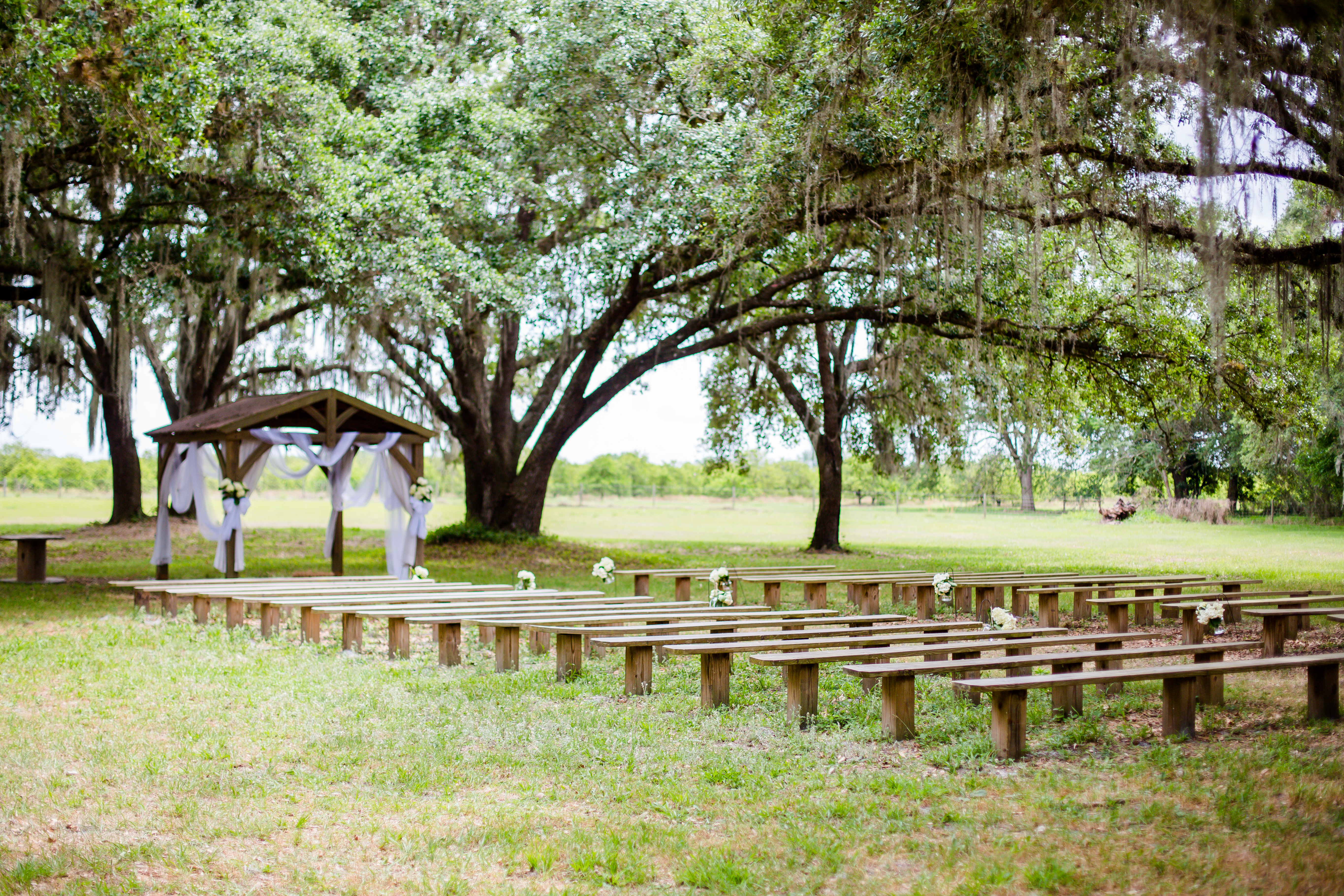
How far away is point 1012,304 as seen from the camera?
508 inches

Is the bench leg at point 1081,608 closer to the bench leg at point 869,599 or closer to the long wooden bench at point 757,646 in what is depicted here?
the bench leg at point 869,599

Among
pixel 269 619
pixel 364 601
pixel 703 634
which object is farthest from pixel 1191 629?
pixel 269 619

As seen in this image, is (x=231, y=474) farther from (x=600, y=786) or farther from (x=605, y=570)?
(x=600, y=786)

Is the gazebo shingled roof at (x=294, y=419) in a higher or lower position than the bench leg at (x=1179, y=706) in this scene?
higher

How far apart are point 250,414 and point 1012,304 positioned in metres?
9.25

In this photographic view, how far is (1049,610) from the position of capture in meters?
9.09

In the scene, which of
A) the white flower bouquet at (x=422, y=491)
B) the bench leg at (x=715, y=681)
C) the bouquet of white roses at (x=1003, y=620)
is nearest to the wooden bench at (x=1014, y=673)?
the bouquet of white roses at (x=1003, y=620)

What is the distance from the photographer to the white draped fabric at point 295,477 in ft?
41.5

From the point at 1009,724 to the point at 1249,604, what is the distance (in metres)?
4.49

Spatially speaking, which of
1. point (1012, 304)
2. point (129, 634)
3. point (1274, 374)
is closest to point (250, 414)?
point (129, 634)

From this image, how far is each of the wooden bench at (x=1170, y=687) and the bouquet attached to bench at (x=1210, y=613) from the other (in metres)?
1.56

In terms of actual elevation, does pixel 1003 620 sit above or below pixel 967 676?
above

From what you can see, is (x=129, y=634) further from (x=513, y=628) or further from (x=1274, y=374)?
(x=1274, y=374)

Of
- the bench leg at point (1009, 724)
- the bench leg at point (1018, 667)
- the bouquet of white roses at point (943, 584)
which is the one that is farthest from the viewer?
the bouquet of white roses at point (943, 584)
